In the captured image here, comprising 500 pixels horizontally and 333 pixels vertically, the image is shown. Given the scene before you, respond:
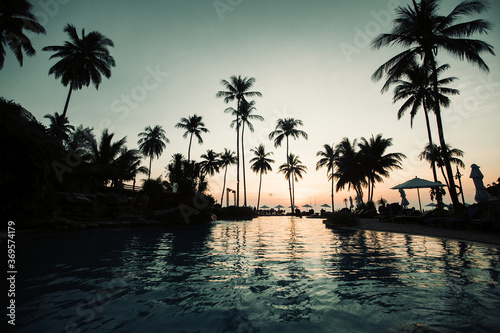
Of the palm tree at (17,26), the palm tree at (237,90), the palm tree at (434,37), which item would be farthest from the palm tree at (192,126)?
the palm tree at (434,37)

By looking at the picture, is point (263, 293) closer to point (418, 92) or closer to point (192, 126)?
point (418, 92)

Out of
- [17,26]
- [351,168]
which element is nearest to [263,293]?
[17,26]

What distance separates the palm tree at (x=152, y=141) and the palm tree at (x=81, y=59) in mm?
18935

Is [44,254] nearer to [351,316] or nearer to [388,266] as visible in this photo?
[351,316]

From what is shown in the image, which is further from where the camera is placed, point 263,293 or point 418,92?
point 418,92

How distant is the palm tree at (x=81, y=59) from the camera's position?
20.8 m

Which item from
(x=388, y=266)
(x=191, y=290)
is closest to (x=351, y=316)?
(x=191, y=290)

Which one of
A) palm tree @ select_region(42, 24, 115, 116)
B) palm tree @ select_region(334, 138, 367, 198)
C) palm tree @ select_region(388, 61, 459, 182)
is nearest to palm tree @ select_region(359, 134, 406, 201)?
palm tree @ select_region(334, 138, 367, 198)

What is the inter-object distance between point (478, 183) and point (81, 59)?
1296 inches

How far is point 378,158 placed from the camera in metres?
31.7

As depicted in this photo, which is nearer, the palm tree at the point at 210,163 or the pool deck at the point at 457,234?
the pool deck at the point at 457,234

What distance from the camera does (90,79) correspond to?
2273 cm

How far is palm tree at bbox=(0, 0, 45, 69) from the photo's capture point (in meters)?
16.0

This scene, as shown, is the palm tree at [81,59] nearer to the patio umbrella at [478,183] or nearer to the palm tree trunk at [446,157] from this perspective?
the palm tree trunk at [446,157]
